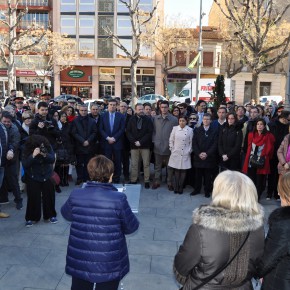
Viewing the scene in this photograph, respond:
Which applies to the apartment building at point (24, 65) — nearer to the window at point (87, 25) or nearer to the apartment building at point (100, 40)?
the apartment building at point (100, 40)

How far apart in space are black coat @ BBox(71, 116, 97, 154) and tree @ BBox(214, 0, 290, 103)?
36.0 feet

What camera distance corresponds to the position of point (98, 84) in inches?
1721

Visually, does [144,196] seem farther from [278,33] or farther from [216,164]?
[278,33]

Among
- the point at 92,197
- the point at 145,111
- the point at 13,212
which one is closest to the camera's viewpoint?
the point at 92,197

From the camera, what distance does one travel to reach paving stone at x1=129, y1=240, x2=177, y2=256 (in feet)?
17.4

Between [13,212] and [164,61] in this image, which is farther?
[164,61]

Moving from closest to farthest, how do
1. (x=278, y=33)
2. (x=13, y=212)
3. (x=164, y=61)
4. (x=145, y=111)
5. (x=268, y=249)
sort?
(x=268, y=249)
(x=13, y=212)
(x=145, y=111)
(x=278, y=33)
(x=164, y=61)

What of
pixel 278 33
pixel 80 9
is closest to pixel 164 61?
pixel 80 9

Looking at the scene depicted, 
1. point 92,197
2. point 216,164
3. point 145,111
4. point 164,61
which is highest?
point 164,61

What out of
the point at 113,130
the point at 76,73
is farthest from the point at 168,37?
the point at 113,130

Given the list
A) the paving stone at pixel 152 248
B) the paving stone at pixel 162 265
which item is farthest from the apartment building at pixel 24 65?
the paving stone at pixel 162 265

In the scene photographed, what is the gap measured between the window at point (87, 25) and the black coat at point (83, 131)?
120 ft

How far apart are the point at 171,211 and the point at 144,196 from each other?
3.54ft

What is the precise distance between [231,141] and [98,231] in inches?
210
